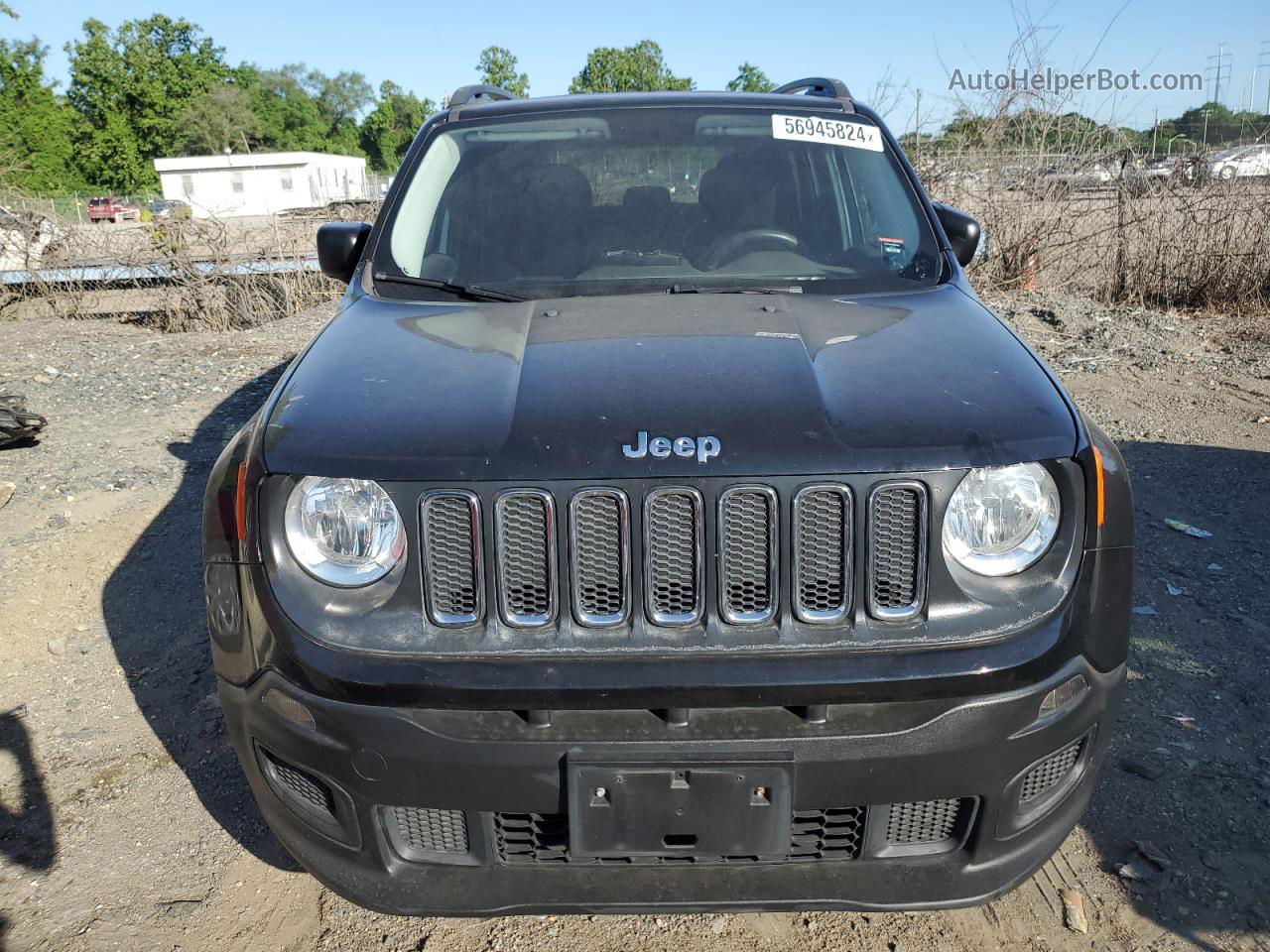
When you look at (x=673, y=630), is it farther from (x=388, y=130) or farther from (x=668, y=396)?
(x=388, y=130)

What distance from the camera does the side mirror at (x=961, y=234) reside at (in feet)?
11.3

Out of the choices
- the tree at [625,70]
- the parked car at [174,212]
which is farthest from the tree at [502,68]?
the parked car at [174,212]

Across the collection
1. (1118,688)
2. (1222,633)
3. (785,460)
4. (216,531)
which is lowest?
(1222,633)

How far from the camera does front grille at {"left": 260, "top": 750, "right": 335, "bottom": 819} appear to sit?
2109mm

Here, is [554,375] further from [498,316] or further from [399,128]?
[399,128]

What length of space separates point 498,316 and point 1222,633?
308 centimetres

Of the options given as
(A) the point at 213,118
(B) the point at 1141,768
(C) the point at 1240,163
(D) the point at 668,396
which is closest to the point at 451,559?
(D) the point at 668,396

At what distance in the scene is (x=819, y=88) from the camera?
4.16 meters

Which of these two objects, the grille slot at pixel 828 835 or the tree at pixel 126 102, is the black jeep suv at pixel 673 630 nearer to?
the grille slot at pixel 828 835

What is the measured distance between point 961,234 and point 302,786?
2.71m

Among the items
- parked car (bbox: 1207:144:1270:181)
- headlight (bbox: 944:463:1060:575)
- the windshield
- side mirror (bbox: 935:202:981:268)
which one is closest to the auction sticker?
the windshield

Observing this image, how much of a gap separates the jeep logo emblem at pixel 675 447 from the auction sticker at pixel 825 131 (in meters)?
1.98

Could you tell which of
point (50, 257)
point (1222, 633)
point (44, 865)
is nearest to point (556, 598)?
point (44, 865)

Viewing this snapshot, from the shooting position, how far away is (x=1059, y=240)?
11.0 metres
